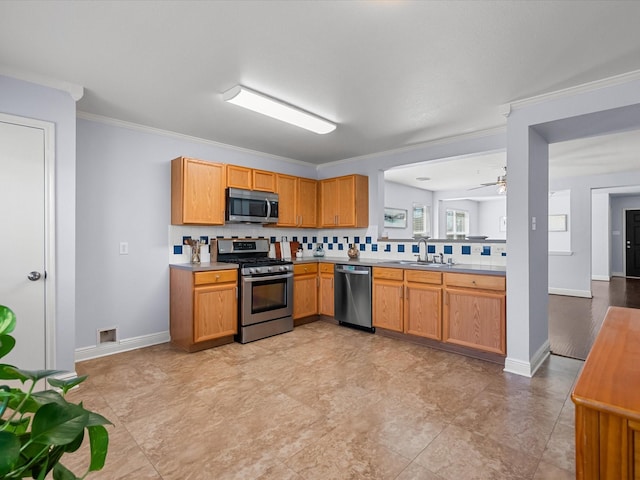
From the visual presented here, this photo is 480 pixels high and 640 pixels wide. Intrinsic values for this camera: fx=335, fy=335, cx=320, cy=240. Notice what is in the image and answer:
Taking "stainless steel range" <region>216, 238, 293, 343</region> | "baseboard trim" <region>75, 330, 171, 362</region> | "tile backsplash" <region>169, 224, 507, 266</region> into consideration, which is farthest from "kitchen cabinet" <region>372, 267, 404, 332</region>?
"baseboard trim" <region>75, 330, 171, 362</region>

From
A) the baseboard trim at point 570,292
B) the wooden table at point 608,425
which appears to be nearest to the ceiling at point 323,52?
the wooden table at point 608,425

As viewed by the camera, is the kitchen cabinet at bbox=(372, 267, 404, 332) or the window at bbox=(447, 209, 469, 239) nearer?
the kitchen cabinet at bbox=(372, 267, 404, 332)

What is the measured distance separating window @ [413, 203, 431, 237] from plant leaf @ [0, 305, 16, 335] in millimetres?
8860

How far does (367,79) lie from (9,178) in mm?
2798

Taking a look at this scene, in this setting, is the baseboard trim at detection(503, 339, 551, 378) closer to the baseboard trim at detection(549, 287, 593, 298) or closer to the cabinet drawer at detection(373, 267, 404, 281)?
the cabinet drawer at detection(373, 267, 404, 281)

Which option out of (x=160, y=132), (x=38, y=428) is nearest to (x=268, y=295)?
(x=160, y=132)

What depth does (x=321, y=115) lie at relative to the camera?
3.33 metres

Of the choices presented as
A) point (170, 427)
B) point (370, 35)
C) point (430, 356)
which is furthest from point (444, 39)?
point (170, 427)

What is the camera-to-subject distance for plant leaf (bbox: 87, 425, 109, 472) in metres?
0.61

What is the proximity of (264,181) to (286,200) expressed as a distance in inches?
18.1

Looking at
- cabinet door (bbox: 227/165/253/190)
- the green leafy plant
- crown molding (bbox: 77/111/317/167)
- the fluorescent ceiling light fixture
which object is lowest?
the green leafy plant

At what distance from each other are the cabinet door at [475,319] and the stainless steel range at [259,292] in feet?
6.22

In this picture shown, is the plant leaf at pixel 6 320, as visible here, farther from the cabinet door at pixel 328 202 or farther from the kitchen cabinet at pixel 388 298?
the cabinet door at pixel 328 202

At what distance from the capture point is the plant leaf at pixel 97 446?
0.61m
